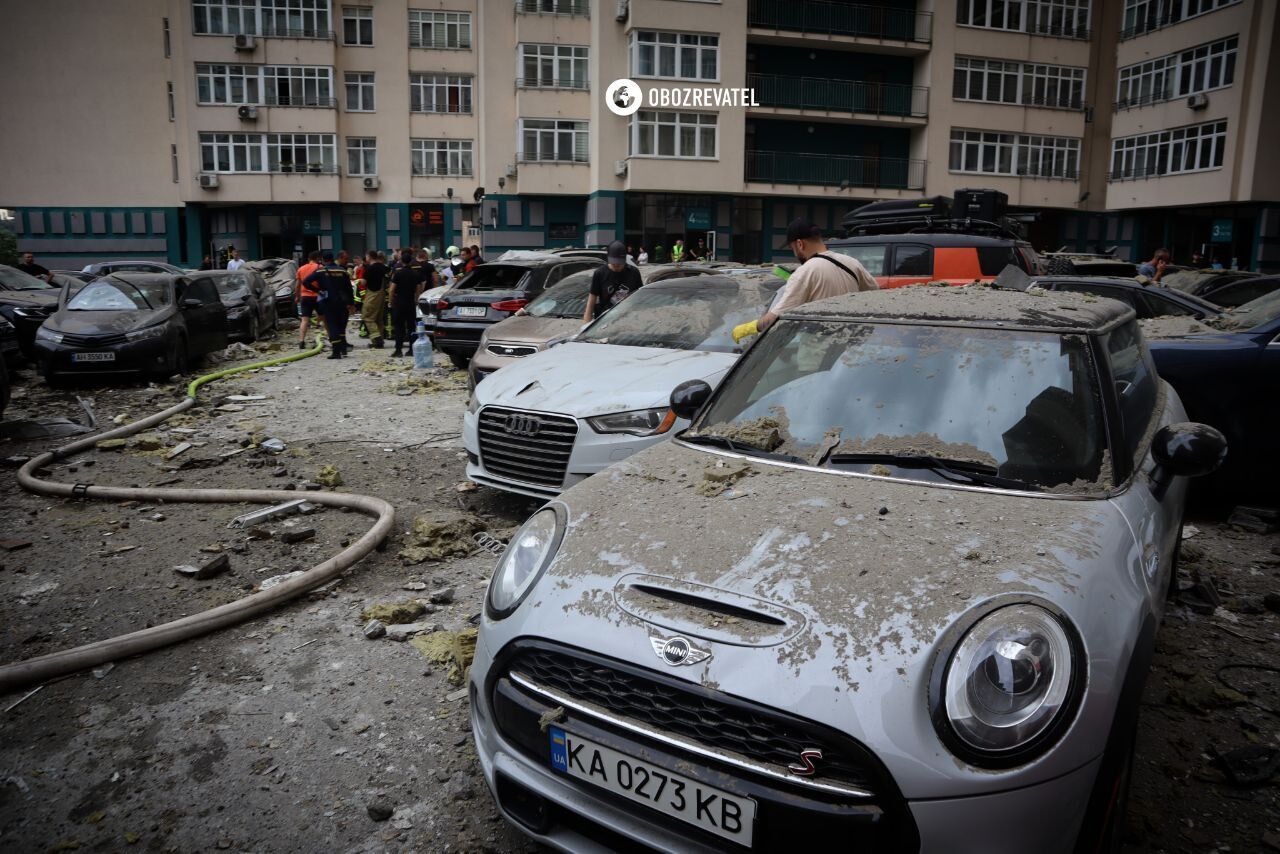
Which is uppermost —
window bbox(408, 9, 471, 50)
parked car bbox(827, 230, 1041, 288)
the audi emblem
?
window bbox(408, 9, 471, 50)

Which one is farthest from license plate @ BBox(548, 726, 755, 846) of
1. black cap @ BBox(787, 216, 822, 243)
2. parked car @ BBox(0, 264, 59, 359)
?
parked car @ BBox(0, 264, 59, 359)

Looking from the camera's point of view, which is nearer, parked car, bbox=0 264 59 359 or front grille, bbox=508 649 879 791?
front grille, bbox=508 649 879 791

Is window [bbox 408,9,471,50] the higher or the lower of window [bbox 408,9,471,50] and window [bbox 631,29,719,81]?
the higher

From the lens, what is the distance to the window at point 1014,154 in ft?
123

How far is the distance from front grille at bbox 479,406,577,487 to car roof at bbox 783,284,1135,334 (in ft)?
7.43

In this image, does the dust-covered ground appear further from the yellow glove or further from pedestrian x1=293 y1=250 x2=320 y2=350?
pedestrian x1=293 y1=250 x2=320 y2=350

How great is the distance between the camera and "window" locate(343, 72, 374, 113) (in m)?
41.1

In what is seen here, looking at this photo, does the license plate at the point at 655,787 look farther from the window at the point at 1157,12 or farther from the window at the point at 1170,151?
the window at the point at 1157,12

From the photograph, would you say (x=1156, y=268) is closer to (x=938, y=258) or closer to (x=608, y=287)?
(x=938, y=258)

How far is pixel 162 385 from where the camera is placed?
41.2 ft

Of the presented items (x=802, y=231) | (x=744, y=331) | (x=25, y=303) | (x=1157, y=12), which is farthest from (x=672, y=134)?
(x=744, y=331)

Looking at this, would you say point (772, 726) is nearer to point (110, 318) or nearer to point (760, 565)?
point (760, 565)

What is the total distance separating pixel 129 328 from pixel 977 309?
12.4 metres

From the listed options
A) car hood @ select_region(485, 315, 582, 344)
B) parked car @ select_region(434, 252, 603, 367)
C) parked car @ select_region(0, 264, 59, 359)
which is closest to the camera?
car hood @ select_region(485, 315, 582, 344)
